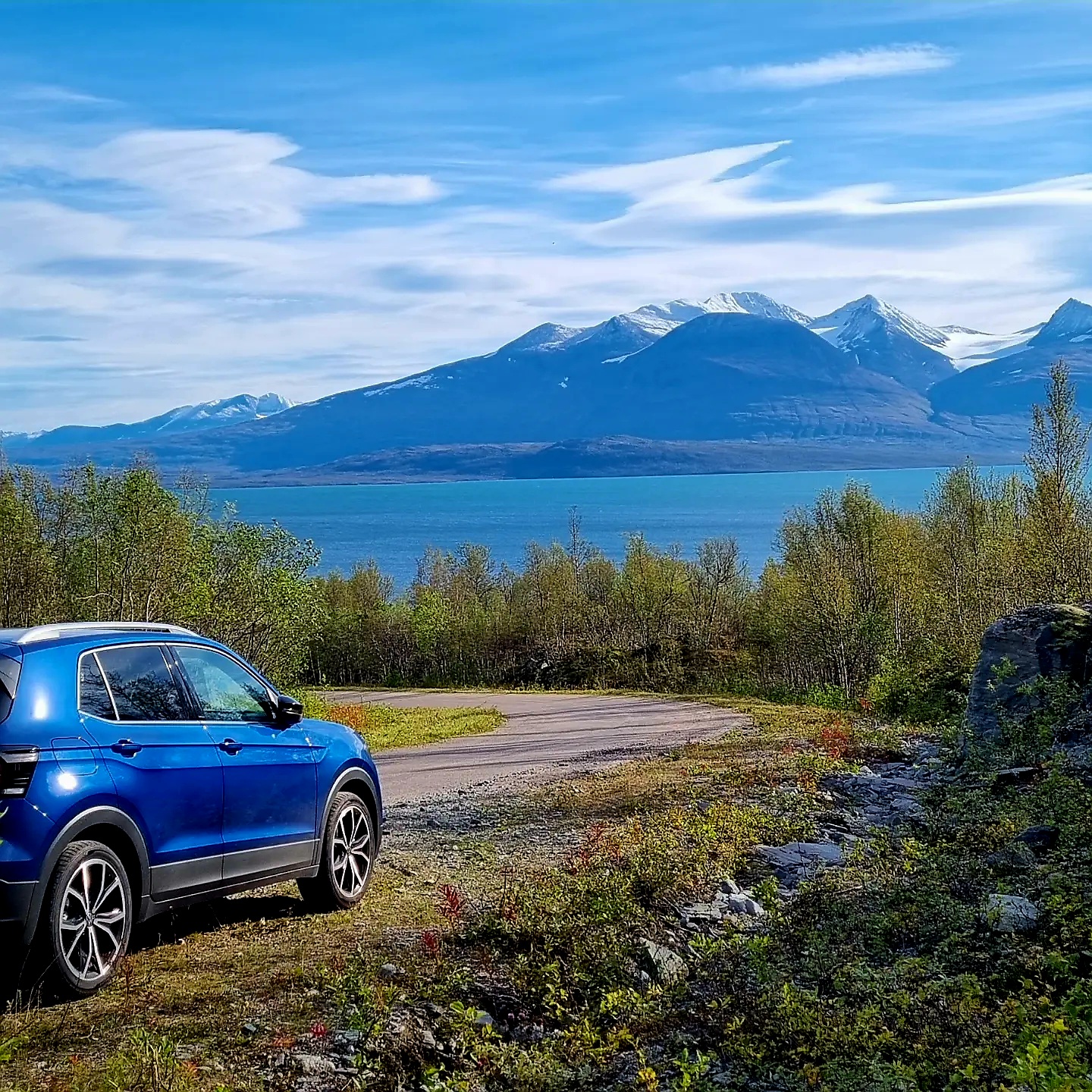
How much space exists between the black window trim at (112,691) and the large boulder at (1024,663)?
13.0 meters

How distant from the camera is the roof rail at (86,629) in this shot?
6.94m

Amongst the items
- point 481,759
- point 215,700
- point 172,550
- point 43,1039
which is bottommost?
point 481,759

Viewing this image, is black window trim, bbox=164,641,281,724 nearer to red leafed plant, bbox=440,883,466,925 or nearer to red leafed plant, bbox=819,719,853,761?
red leafed plant, bbox=440,883,466,925

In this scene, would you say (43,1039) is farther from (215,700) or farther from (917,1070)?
(917,1070)

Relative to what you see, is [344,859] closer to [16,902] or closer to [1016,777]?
[16,902]

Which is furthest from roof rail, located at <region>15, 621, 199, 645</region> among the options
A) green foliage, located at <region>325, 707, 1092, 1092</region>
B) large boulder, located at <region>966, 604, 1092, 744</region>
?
large boulder, located at <region>966, 604, 1092, 744</region>

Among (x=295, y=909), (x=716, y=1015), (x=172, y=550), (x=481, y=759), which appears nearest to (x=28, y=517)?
(x=172, y=550)

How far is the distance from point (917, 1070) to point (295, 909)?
5.14 m

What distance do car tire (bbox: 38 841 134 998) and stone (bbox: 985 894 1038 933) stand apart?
245 inches

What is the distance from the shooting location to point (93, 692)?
23.2 feet

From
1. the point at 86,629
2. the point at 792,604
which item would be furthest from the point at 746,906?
the point at 792,604

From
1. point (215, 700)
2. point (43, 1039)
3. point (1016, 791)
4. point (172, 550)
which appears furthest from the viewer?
point (172, 550)

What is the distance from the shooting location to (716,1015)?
23.7 ft

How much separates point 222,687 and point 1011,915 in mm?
6268
